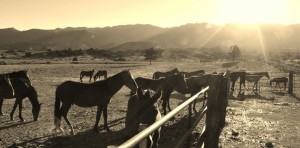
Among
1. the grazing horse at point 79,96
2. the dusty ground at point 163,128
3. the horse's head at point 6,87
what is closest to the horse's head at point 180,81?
the dusty ground at point 163,128

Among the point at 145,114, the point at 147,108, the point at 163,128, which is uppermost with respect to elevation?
the point at 147,108

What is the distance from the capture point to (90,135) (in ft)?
37.8

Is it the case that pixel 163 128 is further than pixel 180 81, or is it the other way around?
pixel 180 81

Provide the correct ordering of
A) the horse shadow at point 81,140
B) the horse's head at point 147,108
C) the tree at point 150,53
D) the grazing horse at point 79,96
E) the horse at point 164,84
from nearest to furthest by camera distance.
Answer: the horse's head at point 147,108 < the horse shadow at point 81,140 < the grazing horse at point 79,96 < the horse at point 164,84 < the tree at point 150,53

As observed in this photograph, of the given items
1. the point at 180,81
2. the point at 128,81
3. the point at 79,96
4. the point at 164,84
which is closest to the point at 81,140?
the point at 79,96

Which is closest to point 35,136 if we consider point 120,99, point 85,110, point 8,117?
point 8,117

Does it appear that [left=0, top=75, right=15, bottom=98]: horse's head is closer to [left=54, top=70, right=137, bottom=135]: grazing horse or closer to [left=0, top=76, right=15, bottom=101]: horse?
[left=0, top=76, right=15, bottom=101]: horse

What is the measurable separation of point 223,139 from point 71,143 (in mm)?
4752

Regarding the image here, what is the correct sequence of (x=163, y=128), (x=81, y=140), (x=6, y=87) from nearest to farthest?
(x=81, y=140) → (x=163, y=128) → (x=6, y=87)

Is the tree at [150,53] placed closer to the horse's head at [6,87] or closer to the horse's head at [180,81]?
the horse's head at [180,81]

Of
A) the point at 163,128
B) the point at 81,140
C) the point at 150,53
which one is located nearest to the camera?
the point at 81,140

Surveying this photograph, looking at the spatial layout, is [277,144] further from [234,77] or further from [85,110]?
[234,77]

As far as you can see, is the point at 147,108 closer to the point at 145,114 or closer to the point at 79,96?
the point at 145,114

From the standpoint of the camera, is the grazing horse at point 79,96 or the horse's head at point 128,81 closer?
the grazing horse at point 79,96
